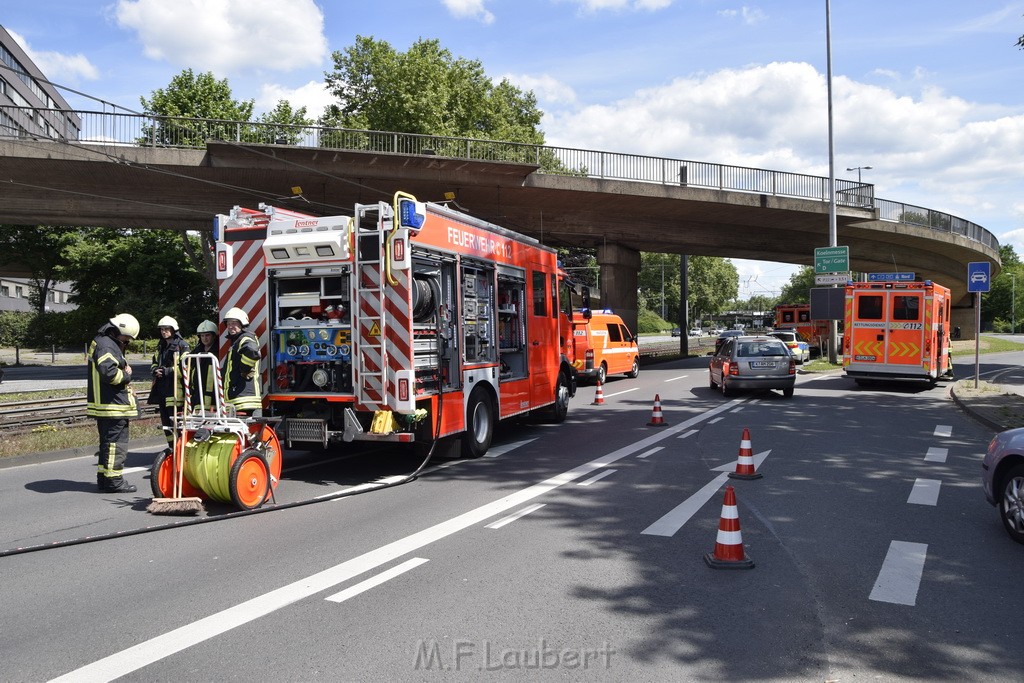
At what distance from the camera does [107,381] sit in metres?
8.03

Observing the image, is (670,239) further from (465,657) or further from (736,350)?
(465,657)

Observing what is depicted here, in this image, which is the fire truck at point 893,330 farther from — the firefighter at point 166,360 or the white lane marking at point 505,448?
the firefighter at point 166,360

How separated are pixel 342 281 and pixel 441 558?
4195 millimetres

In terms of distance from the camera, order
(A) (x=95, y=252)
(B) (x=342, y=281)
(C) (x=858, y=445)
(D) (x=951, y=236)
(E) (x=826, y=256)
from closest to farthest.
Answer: (B) (x=342, y=281) → (C) (x=858, y=445) → (E) (x=826, y=256) → (D) (x=951, y=236) → (A) (x=95, y=252)

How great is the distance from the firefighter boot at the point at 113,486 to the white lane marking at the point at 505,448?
4.42 meters

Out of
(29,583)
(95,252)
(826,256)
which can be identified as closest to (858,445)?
(29,583)

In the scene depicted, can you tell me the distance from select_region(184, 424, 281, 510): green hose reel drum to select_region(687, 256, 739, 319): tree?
109254mm

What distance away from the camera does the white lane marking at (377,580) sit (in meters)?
4.94

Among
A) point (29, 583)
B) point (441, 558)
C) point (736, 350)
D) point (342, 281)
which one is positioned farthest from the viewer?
point (736, 350)

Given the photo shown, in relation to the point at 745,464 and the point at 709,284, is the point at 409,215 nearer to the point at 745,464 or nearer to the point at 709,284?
the point at 745,464

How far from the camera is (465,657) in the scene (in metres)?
4.01

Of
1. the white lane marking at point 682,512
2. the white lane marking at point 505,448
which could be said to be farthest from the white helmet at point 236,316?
the white lane marking at point 682,512

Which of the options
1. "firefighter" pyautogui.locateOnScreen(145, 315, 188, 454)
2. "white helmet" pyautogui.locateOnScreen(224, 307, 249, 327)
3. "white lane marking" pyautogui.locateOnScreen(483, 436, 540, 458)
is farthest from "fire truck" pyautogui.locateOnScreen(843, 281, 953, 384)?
"firefighter" pyautogui.locateOnScreen(145, 315, 188, 454)

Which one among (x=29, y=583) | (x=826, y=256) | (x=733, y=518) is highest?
(x=826, y=256)
